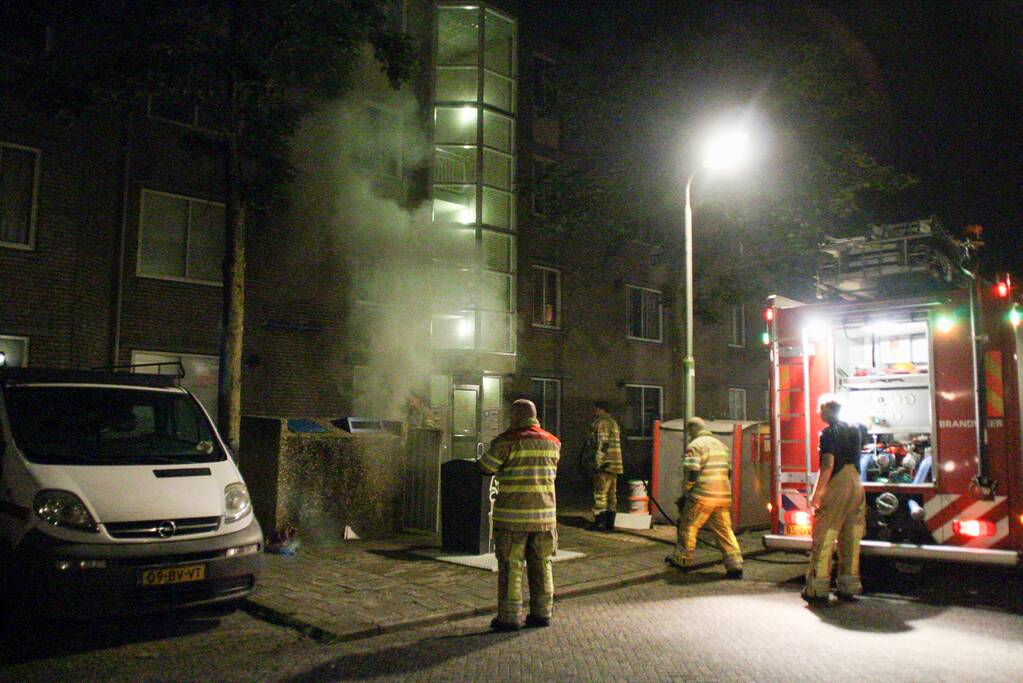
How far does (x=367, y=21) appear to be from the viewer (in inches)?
376

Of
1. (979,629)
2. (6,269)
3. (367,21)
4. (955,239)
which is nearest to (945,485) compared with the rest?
(979,629)

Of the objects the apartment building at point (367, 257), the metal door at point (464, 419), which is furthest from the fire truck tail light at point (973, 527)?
the metal door at point (464, 419)

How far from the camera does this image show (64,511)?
516cm

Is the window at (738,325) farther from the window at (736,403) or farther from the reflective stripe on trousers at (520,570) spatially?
the reflective stripe on trousers at (520,570)

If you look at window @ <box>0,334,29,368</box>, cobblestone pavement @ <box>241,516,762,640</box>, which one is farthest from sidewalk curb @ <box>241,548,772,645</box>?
window @ <box>0,334,29,368</box>

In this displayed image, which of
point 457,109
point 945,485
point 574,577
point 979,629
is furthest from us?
point 457,109

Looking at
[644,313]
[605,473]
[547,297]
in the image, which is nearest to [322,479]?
[605,473]

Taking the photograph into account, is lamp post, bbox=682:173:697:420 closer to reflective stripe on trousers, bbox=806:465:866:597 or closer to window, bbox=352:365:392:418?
reflective stripe on trousers, bbox=806:465:866:597

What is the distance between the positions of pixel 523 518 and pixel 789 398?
3.62 meters

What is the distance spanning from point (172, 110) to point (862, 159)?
11.6 meters

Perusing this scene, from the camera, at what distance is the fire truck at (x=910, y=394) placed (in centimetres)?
673

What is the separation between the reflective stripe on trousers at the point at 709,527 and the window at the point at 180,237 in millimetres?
8573

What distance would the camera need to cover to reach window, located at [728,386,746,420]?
23.6 meters

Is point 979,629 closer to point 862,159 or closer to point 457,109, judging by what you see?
point 862,159
